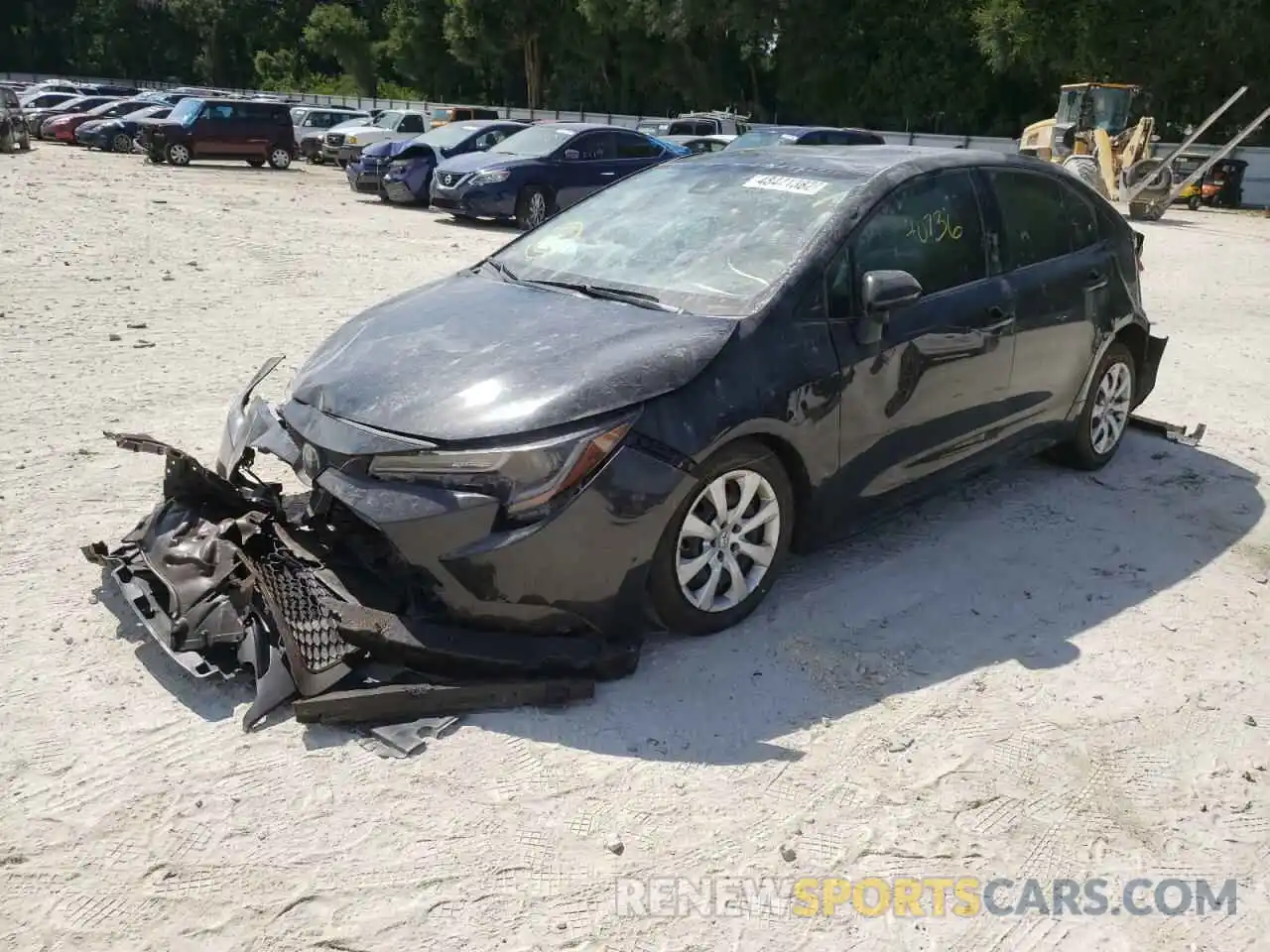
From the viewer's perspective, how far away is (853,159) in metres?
4.86

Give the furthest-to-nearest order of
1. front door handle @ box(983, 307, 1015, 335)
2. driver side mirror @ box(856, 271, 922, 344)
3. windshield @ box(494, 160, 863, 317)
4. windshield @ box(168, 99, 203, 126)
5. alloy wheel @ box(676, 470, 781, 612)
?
windshield @ box(168, 99, 203, 126) < front door handle @ box(983, 307, 1015, 335) < windshield @ box(494, 160, 863, 317) < driver side mirror @ box(856, 271, 922, 344) < alloy wheel @ box(676, 470, 781, 612)

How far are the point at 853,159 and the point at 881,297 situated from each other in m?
1.01

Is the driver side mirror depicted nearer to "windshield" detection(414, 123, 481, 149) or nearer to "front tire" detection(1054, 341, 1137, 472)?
"front tire" detection(1054, 341, 1137, 472)

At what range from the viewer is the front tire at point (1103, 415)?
580 cm

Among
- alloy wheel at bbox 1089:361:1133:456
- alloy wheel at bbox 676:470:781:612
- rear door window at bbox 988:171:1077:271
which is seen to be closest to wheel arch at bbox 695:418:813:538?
alloy wheel at bbox 676:470:781:612

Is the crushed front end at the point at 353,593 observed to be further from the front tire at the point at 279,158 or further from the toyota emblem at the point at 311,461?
the front tire at the point at 279,158

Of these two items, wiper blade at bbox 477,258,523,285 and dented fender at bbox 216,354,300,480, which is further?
wiper blade at bbox 477,258,523,285

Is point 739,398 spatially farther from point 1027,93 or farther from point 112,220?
point 1027,93

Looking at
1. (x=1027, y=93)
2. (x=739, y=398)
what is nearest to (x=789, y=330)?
(x=739, y=398)

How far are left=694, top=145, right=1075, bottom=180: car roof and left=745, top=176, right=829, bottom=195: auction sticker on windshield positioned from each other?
0.07 m

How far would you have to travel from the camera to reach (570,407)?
11.7 feet

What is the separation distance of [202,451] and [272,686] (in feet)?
8.52

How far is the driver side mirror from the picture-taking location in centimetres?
415

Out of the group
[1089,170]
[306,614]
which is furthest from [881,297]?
[1089,170]
